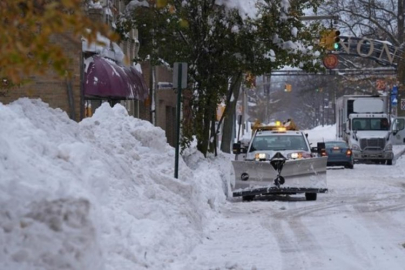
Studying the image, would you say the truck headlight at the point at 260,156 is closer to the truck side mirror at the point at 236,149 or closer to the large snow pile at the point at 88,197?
the truck side mirror at the point at 236,149

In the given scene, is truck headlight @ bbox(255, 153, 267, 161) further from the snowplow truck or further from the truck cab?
the truck cab

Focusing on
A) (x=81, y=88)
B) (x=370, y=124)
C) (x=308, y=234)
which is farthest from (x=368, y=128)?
(x=308, y=234)

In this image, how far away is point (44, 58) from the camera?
5148mm

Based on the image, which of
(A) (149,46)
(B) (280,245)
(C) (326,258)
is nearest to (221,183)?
(A) (149,46)

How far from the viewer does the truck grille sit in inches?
1698

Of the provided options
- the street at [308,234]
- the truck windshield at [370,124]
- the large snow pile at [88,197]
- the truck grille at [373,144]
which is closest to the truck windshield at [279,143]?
the street at [308,234]

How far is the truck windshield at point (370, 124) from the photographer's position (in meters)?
44.1

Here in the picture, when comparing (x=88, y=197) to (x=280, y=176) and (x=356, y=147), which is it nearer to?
(x=280, y=176)

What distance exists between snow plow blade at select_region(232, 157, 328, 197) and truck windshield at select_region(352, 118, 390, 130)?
78.6 ft

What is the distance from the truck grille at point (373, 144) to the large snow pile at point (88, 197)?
2780cm

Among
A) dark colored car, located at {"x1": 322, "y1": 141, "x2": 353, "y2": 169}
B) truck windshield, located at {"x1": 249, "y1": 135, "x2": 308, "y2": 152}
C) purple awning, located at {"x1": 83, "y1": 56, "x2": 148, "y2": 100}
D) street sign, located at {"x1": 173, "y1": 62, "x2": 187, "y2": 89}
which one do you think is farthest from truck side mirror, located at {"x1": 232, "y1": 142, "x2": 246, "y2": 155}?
dark colored car, located at {"x1": 322, "y1": 141, "x2": 353, "y2": 169}

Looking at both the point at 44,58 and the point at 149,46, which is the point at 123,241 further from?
the point at 149,46

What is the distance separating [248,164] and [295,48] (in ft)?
19.2

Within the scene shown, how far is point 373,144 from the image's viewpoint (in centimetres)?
4319
